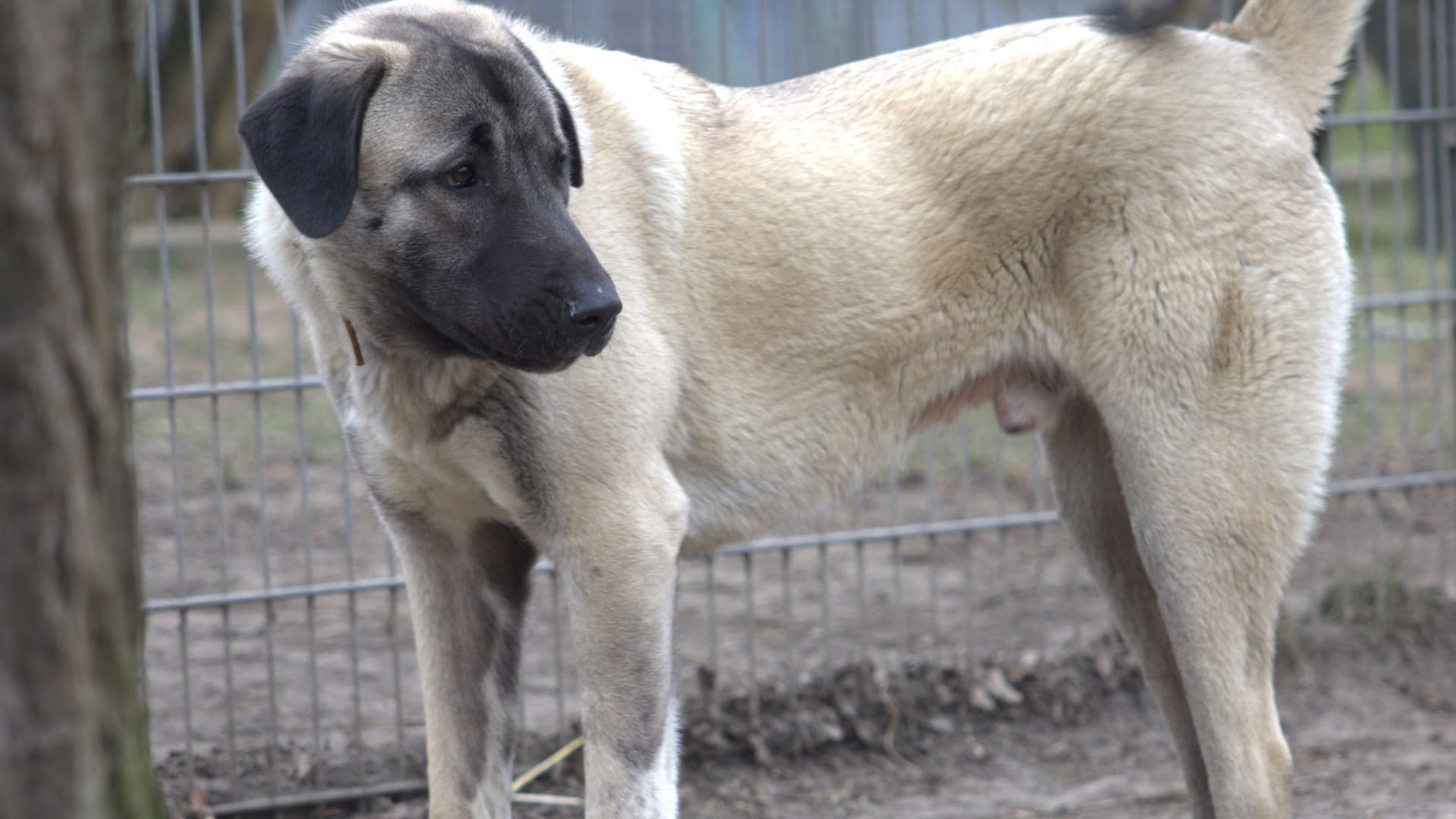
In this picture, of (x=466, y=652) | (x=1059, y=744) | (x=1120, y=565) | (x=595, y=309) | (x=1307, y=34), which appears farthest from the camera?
(x=1059, y=744)

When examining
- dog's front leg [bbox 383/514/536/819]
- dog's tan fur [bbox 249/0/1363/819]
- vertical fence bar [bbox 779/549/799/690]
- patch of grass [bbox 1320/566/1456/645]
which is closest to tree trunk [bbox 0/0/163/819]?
dog's tan fur [bbox 249/0/1363/819]

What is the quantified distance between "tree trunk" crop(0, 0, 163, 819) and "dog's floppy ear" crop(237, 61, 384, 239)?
0.89 meters

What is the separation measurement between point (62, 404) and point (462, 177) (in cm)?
115

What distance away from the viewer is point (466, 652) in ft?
9.66

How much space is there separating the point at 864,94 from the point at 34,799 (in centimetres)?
226

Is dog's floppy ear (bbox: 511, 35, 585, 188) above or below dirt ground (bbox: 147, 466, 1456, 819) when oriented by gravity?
above

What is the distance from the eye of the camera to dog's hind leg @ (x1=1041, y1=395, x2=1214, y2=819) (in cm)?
334

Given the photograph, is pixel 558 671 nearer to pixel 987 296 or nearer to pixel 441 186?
pixel 987 296

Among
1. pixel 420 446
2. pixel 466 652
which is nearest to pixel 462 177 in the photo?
pixel 420 446

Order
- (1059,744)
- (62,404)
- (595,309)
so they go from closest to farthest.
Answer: (62,404) → (595,309) → (1059,744)

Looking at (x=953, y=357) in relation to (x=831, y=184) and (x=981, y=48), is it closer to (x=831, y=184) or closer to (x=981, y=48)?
(x=831, y=184)

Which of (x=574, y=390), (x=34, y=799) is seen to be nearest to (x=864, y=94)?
(x=574, y=390)

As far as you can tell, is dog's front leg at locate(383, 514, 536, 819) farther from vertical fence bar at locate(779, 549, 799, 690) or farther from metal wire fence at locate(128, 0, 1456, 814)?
vertical fence bar at locate(779, 549, 799, 690)

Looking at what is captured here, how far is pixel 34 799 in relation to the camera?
4.59 ft
